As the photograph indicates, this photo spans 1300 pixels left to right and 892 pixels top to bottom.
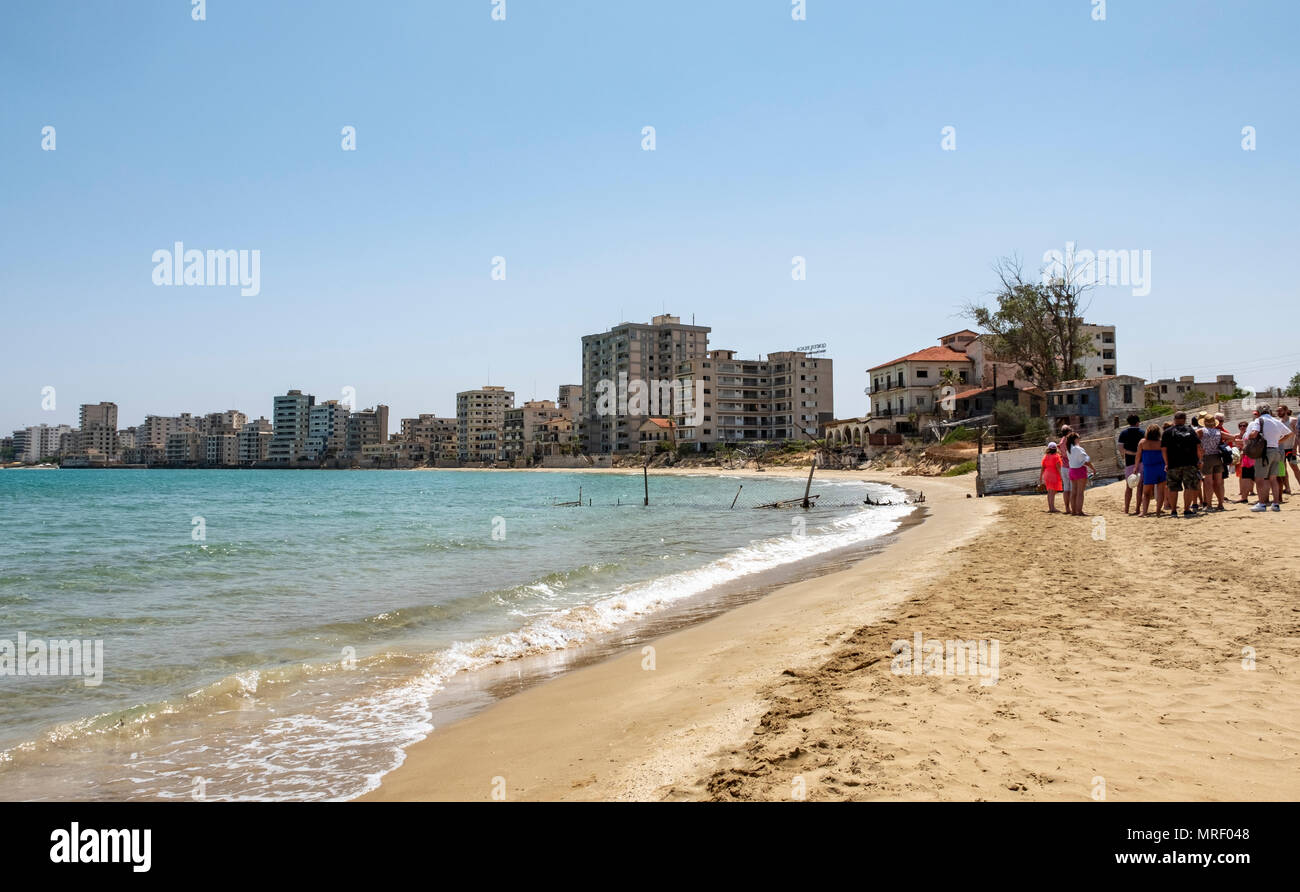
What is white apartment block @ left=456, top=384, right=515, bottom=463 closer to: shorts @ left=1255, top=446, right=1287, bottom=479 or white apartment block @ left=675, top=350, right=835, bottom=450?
white apartment block @ left=675, top=350, right=835, bottom=450

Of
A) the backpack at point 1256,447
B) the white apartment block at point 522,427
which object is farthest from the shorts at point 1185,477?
the white apartment block at point 522,427

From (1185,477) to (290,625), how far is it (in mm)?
15910

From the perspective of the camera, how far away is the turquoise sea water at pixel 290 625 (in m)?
5.48

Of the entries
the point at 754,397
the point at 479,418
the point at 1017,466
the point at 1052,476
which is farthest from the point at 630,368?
the point at 1052,476

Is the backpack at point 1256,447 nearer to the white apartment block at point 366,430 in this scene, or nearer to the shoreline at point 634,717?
the shoreline at point 634,717

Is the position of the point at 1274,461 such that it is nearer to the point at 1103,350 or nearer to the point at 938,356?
the point at 938,356

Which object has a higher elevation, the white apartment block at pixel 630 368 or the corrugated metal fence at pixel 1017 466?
the white apartment block at pixel 630 368

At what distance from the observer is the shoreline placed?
4.27 m

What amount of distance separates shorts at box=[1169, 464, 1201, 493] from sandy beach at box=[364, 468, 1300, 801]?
183 inches

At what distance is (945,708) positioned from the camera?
4.52 m

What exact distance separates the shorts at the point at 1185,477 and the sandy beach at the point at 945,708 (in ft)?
15.2

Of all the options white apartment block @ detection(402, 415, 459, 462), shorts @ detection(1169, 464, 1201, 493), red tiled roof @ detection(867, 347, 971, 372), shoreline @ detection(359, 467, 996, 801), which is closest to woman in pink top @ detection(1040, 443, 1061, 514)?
shorts @ detection(1169, 464, 1201, 493)

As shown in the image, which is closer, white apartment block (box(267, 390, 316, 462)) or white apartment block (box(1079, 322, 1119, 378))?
white apartment block (box(1079, 322, 1119, 378))

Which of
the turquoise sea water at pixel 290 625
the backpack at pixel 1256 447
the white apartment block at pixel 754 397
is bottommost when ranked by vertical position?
the turquoise sea water at pixel 290 625
